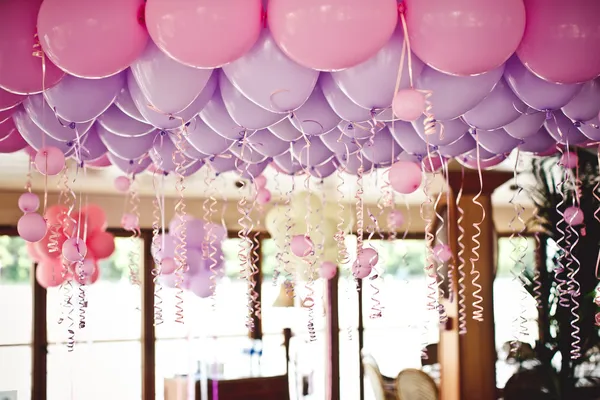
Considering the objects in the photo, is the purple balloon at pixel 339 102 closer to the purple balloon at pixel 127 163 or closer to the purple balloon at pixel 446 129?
the purple balloon at pixel 446 129

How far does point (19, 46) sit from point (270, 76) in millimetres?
738

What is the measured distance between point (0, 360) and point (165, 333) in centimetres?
160

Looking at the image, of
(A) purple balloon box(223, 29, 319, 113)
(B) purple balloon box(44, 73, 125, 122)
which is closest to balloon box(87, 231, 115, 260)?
(B) purple balloon box(44, 73, 125, 122)

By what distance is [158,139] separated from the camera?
311 cm

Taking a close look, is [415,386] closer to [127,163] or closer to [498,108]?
[127,163]

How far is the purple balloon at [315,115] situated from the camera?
8.38 feet

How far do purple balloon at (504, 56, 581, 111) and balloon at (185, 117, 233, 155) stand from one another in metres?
1.17

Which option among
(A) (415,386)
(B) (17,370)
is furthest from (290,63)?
(B) (17,370)

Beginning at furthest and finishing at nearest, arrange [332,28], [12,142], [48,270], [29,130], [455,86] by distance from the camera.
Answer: [48,270] < [12,142] < [29,130] < [455,86] < [332,28]

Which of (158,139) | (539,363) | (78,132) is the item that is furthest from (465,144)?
(539,363)

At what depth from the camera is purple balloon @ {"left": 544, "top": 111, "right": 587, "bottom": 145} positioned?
290 centimetres

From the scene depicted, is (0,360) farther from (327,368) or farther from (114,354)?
(327,368)

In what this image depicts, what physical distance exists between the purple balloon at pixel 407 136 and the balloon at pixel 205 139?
72cm

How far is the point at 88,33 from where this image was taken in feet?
6.27
